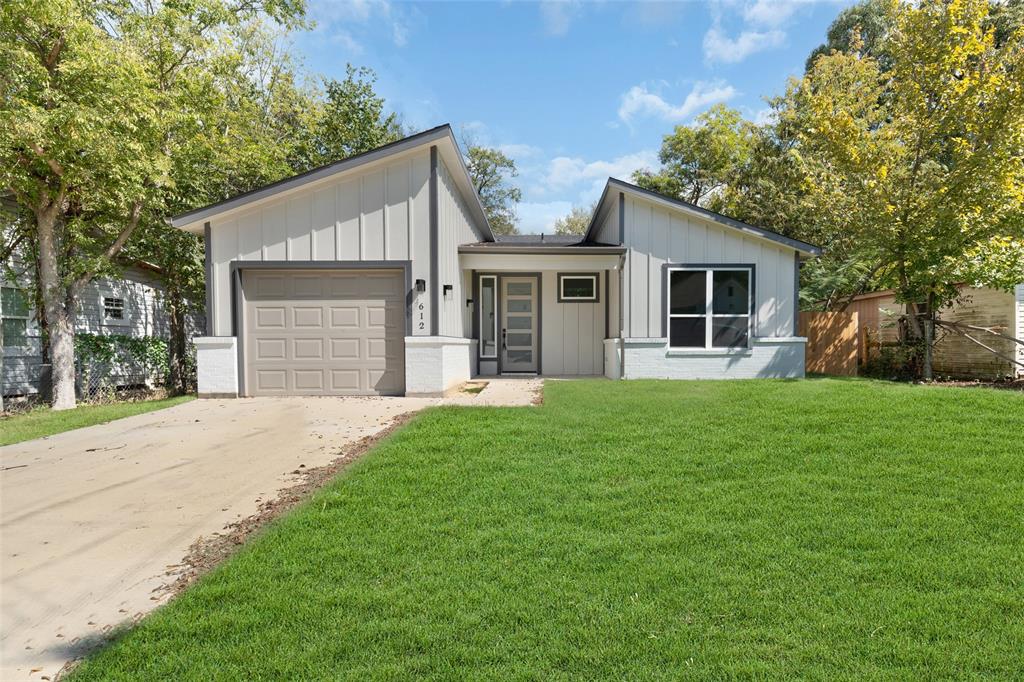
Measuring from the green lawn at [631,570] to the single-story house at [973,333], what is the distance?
7257mm

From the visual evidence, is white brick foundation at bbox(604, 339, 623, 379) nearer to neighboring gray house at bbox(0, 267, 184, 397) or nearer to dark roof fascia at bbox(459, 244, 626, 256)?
dark roof fascia at bbox(459, 244, 626, 256)

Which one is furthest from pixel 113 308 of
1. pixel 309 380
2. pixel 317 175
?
pixel 317 175

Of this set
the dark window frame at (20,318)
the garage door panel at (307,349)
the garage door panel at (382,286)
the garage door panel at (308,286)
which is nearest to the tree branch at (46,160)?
the dark window frame at (20,318)

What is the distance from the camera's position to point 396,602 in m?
2.34

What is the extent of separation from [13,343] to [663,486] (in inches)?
505

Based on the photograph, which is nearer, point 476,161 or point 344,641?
point 344,641

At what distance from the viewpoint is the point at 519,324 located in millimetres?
11883

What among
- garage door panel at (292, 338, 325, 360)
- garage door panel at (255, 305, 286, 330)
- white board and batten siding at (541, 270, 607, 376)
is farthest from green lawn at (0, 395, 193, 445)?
white board and batten siding at (541, 270, 607, 376)

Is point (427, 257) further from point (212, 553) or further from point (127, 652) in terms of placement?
point (127, 652)

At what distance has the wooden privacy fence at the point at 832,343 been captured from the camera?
38.5ft

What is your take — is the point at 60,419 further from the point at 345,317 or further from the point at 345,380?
the point at 345,317

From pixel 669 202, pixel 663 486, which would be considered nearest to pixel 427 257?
pixel 669 202

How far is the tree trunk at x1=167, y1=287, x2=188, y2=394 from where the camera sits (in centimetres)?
1202

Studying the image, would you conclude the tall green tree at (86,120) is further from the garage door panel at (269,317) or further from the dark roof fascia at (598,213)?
the dark roof fascia at (598,213)
